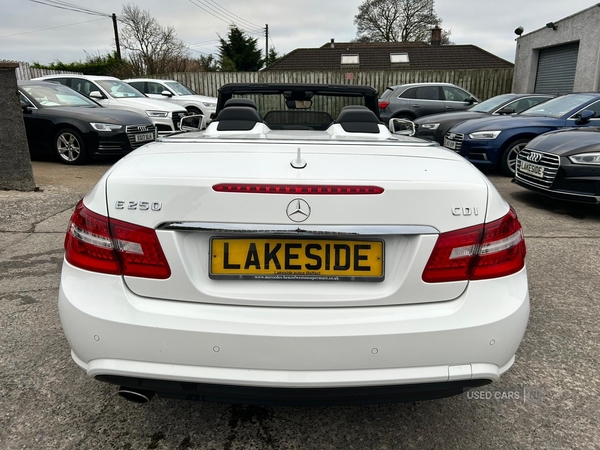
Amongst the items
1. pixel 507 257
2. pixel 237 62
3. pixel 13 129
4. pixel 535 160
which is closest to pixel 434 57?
pixel 237 62

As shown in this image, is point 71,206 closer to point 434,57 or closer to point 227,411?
point 227,411

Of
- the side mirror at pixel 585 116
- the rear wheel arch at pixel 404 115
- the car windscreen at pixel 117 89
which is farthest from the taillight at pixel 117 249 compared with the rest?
the rear wheel arch at pixel 404 115

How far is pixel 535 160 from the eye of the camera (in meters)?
5.96

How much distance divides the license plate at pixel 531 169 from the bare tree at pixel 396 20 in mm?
34666

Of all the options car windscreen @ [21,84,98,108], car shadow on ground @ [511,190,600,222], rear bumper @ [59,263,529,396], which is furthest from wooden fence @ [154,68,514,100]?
rear bumper @ [59,263,529,396]

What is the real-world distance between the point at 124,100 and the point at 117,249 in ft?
33.4

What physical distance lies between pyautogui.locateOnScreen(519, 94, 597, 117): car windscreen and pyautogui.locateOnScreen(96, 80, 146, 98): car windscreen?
8.59 metres

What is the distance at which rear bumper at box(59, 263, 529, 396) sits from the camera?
1560 millimetres

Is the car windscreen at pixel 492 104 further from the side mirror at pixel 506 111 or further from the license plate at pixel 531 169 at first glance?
the license plate at pixel 531 169

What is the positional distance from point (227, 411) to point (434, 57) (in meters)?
29.6

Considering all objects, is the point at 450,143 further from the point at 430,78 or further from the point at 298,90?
the point at 430,78

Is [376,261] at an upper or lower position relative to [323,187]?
lower

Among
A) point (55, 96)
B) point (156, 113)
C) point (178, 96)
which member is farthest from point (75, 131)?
point (178, 96)

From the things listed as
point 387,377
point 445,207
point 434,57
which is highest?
Answer: point 434,57
